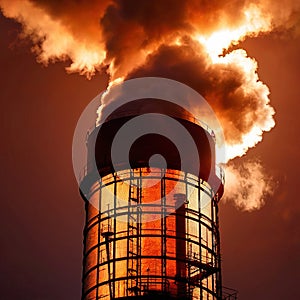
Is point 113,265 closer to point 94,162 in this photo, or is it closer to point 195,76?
point 94,162

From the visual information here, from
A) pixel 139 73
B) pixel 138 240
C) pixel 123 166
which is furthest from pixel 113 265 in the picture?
pixel 139 73

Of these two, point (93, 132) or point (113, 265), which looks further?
point (93, 132)

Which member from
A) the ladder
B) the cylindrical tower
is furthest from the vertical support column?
the ladder

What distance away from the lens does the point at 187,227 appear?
4984 cm

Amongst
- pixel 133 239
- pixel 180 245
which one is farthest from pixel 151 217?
pixel 180 245

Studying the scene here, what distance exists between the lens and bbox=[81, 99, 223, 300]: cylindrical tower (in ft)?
159

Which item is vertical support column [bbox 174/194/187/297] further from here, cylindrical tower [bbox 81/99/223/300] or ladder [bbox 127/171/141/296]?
ladder [bbox 127/171/141/296]

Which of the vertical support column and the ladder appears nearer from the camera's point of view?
the ladder

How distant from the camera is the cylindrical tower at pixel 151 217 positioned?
48562mm

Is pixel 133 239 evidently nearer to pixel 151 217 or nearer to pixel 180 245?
pixel 151 217

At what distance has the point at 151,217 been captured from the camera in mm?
49438

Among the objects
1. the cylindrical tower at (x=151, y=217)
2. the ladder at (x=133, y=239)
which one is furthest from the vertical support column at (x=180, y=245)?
the ladder at (x=133, y=239)

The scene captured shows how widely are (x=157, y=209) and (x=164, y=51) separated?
303 inches

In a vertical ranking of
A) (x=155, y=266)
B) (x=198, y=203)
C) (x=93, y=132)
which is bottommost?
(x=155, y=266)
